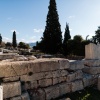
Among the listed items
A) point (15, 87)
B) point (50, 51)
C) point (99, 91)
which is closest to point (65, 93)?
point (99, 91)

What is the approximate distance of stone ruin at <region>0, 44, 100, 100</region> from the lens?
4.95m

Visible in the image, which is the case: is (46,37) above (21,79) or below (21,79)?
above

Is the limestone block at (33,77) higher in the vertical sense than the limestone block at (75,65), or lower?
lower

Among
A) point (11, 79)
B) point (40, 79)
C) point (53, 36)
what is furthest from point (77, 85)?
point (53, 36)

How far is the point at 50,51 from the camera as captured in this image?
110ft

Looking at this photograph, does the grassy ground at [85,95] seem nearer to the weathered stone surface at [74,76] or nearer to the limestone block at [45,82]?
the weathered stone surface at [74,76]

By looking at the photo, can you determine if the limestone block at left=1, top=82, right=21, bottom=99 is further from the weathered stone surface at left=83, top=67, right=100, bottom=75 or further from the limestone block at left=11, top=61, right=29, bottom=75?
the weathered stone surface at left=83, top=67, right=100, bottom=75

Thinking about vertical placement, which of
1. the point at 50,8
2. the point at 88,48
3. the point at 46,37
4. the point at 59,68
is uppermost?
the point at 50,8

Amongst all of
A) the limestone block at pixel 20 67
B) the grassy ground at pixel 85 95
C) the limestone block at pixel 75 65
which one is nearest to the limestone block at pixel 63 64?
the limestone block at pixel 75 65

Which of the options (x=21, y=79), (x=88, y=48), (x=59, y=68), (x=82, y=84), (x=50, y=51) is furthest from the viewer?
(x=50, y=51)

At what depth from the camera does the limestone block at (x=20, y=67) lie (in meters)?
5.16

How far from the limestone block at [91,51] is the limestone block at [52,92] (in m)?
2.99

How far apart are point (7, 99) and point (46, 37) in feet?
96.7

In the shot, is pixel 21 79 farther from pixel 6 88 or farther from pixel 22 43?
pixel 22 43
